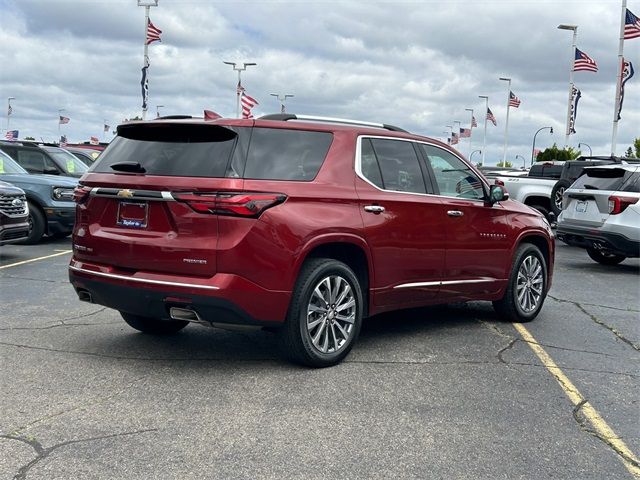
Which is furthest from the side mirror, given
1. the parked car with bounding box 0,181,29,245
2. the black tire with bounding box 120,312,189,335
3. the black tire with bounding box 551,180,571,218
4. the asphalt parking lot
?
the black tire with bounding box 551,180,571,218

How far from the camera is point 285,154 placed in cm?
523

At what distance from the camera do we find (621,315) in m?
8.25

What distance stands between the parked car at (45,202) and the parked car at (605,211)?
8762mm

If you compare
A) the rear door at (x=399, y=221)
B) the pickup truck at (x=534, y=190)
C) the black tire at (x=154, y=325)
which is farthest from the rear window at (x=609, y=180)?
the black tire at (x=154, y=325)

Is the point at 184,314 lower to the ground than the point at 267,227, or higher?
lower

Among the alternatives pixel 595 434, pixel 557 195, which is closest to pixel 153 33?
pixel 557 195

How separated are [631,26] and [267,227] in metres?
26.6

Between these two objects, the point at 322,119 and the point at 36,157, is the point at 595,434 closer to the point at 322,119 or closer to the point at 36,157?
the point at 322,119

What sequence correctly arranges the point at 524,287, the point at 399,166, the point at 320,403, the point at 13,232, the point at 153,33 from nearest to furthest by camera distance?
1. the point at 320,403
2. the point at 399,166
3. the point at 524,287
4. the point at 13,232
5. the point at 153,33

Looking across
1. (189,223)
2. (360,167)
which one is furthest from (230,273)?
(360,167)

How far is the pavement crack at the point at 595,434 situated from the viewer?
12.9 ft

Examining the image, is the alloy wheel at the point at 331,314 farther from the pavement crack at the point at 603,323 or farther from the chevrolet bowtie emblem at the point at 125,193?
the pavement crack at the point at 603,323

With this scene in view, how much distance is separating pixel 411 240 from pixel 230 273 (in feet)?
5.80

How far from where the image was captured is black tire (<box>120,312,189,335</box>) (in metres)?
6.19
